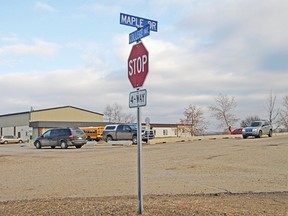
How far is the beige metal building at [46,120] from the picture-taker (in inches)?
3059

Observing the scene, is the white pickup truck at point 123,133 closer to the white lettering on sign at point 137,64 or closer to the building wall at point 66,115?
the white lettering on sign at point 137,64

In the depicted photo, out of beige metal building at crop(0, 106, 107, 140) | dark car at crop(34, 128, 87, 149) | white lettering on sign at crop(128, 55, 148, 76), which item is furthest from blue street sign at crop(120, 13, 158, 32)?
beige metal building at crop(0, 106, 107, 140)

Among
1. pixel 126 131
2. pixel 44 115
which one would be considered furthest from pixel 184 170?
pixel 44 115

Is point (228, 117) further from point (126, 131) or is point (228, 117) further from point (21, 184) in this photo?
point (21, 184)

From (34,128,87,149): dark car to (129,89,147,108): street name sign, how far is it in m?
25.7

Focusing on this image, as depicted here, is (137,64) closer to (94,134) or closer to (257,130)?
(257,130)

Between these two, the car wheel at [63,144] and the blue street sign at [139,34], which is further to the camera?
the car wheel at [63,144]

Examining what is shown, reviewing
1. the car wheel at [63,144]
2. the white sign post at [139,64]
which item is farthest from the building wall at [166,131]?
the white sign post at [139,64]

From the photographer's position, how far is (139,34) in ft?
21.9

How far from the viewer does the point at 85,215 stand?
21.4 ft

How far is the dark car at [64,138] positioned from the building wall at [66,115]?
5024 cm

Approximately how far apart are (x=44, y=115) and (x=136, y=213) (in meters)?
79.9

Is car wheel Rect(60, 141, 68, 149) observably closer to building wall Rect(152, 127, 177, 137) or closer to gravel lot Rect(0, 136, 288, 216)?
gravel lot Rect(0, 136, 288, 216)

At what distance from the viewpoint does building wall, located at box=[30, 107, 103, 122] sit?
272 feet
